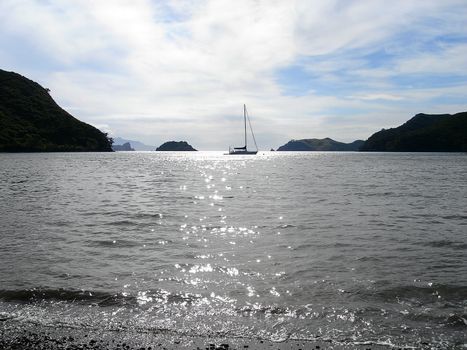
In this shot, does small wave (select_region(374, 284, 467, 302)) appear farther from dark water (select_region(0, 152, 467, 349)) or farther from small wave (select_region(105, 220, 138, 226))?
small wave (select_region(105, 220, 138, 226))

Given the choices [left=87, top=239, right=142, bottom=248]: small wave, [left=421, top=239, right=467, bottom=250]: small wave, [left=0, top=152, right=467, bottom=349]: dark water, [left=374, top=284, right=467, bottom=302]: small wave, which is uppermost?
[left=87, top=239, right=142, bottom=248]: small wave

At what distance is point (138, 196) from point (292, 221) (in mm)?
22437

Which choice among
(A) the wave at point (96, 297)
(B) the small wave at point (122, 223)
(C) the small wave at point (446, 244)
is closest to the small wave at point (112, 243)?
(B) the small wave at point (122, 223)

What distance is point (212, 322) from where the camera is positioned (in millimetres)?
10758

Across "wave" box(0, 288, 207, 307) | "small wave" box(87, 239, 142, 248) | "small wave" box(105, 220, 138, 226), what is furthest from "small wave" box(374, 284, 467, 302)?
"small wave" box(105, 220, 138, 226)

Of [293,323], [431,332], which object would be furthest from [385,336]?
[293,323]

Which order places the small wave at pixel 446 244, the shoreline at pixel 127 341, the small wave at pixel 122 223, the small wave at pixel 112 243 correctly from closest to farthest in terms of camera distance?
the shoreline at pixel 127 341, the small wave at pixel 446 244, the small wave at pixel 112 243, the small wave at pixel 122 223

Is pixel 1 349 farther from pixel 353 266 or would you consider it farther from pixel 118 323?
pixel 353 266

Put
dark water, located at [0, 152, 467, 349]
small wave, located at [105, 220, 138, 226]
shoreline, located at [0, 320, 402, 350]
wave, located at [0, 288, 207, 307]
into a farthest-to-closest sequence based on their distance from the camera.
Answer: small wave, located at [105, 220, 138, 226] < wave, located at [0, 288, 207, 307] < dark water, located at [0, 152, 467, 349] < shoreline, located at [0, 320, 402, 350]

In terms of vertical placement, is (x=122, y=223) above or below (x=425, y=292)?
above

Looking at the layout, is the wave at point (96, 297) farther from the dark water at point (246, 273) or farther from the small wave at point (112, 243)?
the small wave at point (112, 243)

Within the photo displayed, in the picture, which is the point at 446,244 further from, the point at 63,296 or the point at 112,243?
the point at 63,296

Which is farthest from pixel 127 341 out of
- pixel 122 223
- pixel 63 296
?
pixel 122 223

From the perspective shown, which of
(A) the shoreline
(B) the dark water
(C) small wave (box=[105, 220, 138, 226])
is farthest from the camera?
(C) small wave (box=[105, 220, 138, 226])
